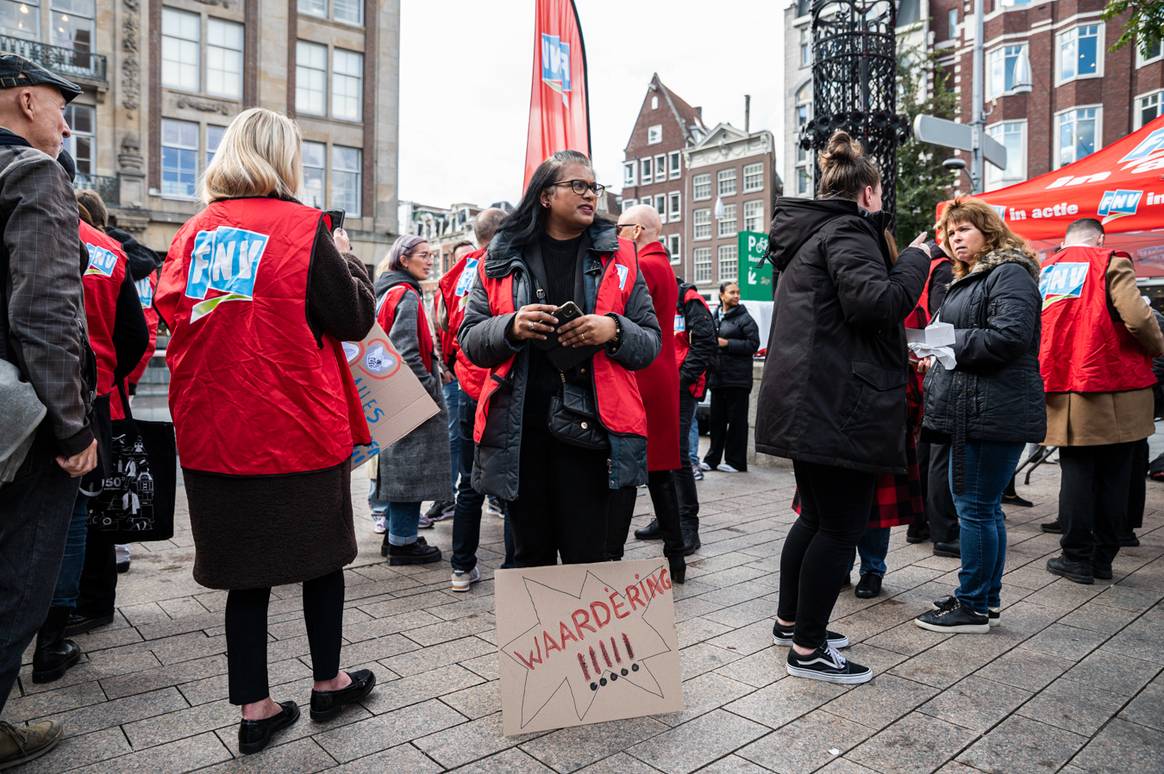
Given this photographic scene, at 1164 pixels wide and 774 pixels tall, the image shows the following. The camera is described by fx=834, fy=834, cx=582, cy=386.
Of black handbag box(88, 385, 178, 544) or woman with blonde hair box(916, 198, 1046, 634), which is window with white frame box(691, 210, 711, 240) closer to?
woman with blonde hair box(916, 198, 1046, 634)

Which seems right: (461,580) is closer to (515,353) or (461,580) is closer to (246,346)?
(515,353)

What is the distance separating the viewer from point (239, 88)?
2692cm

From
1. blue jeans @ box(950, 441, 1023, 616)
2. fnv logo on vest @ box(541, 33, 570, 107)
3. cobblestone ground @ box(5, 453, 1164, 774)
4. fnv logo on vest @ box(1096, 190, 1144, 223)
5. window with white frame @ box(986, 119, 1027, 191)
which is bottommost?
cobblestone ground @ box(5, 453, 1164, 774)

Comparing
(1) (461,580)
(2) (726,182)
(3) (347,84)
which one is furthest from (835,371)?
(2) (726,182)

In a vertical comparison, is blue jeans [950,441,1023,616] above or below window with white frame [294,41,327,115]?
below

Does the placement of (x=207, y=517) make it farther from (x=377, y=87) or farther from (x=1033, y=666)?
(x=377, y=87)

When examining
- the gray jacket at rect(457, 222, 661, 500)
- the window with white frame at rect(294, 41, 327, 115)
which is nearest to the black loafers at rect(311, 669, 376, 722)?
the gray jacket at rect(457, 222, 661, 500)

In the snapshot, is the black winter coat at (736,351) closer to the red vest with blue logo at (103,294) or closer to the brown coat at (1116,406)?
the brown coat at (1116,406)

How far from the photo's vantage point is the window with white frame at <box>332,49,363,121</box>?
93.6 feet

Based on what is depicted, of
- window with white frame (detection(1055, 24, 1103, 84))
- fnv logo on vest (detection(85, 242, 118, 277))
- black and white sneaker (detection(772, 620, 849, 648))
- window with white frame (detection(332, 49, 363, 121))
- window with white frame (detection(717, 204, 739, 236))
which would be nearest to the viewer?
fnv logo on vest (detection(85, 242, 118, 277))

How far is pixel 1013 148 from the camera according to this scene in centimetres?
3128

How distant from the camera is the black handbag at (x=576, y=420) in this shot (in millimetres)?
2791

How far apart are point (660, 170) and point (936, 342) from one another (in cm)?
5857

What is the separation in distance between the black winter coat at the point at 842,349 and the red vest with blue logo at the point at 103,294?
2697 millimetres
